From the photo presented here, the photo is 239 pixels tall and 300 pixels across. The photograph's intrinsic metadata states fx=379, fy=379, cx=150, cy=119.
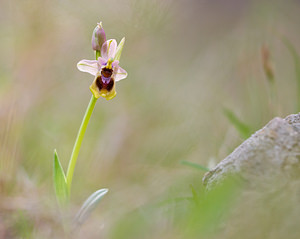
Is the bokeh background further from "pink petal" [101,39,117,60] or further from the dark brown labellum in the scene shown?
"pink petal" [101,39,117,60]

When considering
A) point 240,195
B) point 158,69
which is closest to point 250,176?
point 240,195

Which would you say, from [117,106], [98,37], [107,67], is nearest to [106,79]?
[107,67]

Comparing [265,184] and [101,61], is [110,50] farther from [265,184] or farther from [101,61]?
[265,184]

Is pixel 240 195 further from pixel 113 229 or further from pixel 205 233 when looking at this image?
pixel 113 229

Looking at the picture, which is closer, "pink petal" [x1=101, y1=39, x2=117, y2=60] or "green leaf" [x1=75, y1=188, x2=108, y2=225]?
"green leaf" [x1=75, y1=188, x2=108, y2=225]

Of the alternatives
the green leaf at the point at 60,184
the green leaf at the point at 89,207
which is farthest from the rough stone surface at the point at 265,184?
the green leaf at the point at 60,184

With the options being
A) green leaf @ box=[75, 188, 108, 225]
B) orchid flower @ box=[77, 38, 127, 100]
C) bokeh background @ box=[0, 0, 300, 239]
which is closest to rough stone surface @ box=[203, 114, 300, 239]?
bokeh background @ box=[0, 0, 300, 239]
